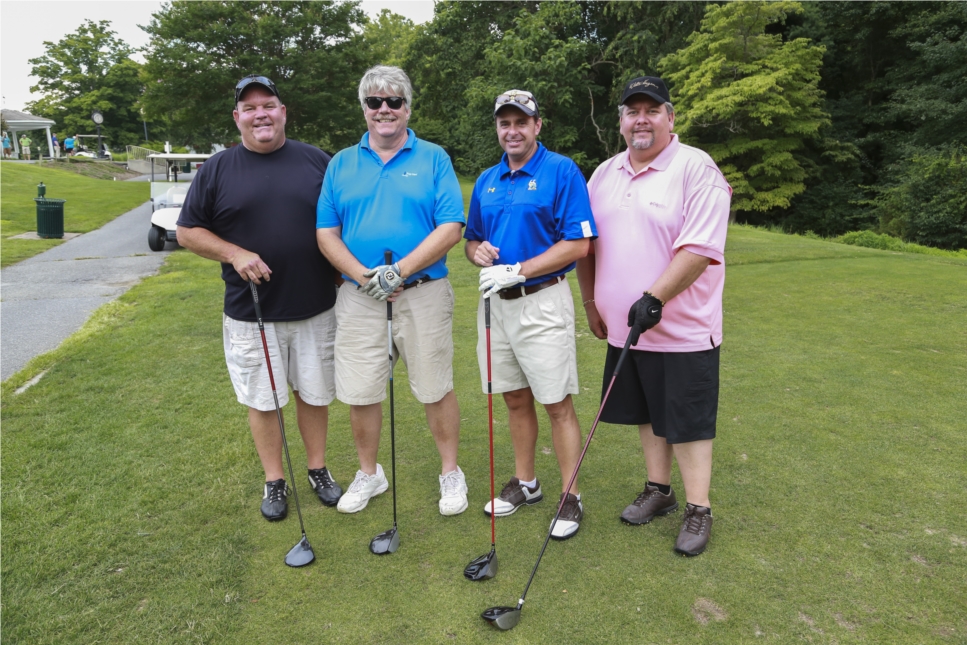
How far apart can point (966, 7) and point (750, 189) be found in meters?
7.90

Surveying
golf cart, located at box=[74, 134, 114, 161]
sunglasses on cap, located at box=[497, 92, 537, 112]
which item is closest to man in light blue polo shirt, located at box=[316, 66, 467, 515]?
sunglasses on cap, located at box=[497, 92, 537, 112]

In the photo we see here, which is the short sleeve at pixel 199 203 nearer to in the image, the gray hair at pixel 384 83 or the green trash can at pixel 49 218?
the gray hair at pixel 384 83

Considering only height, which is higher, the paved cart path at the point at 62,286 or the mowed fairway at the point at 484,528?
the paved cart path at the point at 62,286

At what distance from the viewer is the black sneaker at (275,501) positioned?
329 centimetres

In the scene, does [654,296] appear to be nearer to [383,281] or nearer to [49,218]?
[383,281]

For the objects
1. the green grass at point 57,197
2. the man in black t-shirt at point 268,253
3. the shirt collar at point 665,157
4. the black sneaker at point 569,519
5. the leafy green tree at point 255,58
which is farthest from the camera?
the leafy green tree at point 255,58

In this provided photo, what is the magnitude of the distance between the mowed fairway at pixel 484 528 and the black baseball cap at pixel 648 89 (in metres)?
1.97

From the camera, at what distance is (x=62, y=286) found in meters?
9.62

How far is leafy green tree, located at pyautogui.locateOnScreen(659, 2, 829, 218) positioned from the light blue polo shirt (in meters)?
21.2

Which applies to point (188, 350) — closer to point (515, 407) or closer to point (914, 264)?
point (515, 407)

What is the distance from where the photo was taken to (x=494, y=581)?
2.73 meters

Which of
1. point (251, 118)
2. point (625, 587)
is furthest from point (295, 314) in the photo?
point (625, 587)

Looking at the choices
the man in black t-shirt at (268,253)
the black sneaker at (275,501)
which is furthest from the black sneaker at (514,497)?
the black sneaker at (275,501)

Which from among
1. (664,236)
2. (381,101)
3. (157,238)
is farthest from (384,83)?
(157,238)
